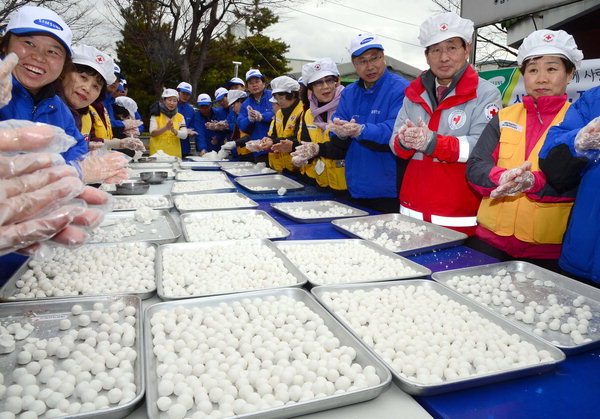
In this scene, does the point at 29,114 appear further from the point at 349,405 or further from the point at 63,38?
the point at 349,405

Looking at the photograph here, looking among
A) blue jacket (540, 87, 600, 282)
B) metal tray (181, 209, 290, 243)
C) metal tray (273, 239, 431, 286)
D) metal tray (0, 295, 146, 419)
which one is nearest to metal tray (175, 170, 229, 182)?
metal tray (181, 209, 290, 243)

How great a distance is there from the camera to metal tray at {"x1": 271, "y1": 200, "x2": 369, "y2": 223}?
2639 mm

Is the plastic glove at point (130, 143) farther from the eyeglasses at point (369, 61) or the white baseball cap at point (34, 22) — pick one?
the eyeglasses at point (369, 61)

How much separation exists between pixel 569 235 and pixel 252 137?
550 cm

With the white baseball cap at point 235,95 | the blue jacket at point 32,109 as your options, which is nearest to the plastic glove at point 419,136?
the blue jacket at point 32,109

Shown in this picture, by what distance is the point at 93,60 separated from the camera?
3066 millimetres

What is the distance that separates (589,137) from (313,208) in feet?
6.01

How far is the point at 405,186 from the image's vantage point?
2.88 m

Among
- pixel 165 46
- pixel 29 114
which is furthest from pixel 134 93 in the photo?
pixel 29 114

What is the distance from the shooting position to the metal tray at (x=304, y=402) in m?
A: 0.88

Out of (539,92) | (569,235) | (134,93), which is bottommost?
(569,235)

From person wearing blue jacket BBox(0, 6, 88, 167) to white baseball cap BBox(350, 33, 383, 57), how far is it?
2.04 m

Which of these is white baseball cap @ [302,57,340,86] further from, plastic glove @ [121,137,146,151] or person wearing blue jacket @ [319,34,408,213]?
plastic glove @ [121,137,146,151]

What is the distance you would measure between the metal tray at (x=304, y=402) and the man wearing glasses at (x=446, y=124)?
1389 millimetres
